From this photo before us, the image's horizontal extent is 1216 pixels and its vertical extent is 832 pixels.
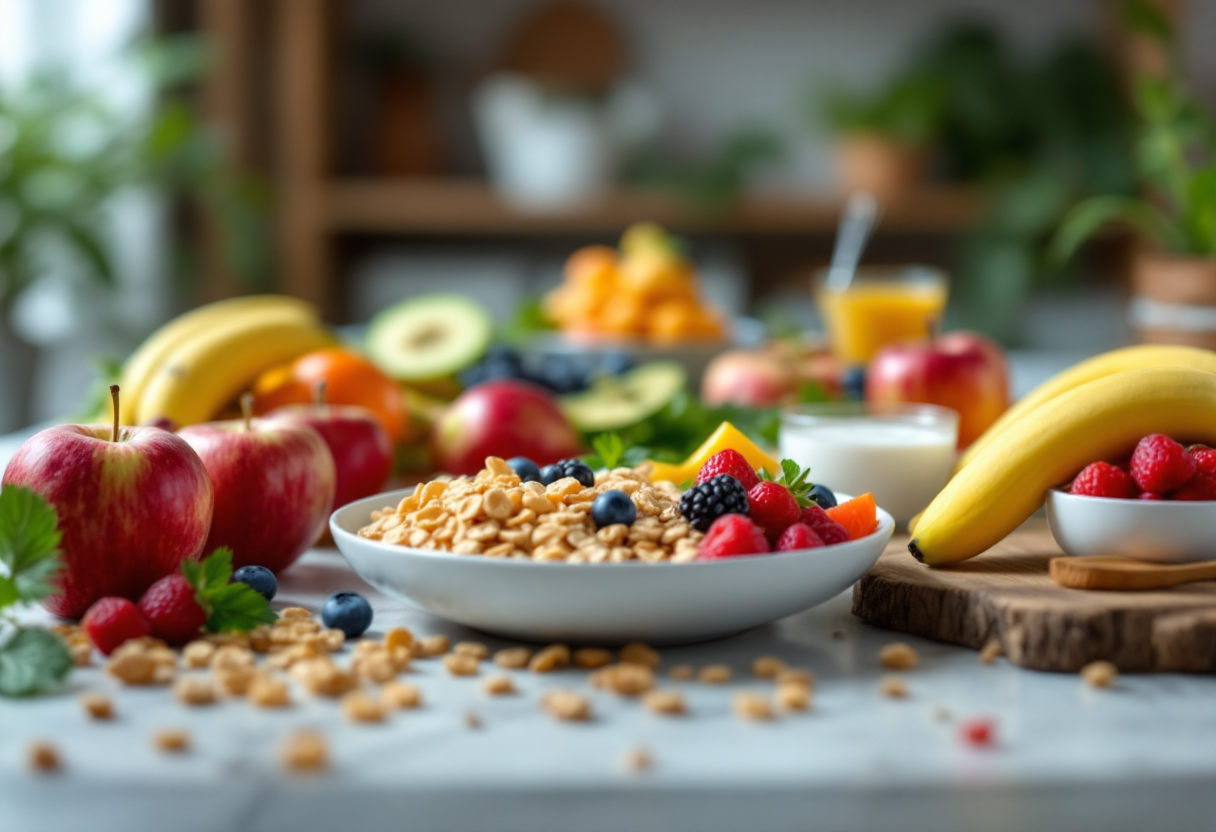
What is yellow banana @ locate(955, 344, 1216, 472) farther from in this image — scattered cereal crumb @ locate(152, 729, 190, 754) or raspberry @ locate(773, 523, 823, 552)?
scattered cereal crumb @ locate(152, 729, 190, 754)

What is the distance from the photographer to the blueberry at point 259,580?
1.02 m

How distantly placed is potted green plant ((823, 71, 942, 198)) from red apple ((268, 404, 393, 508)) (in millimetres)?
3330

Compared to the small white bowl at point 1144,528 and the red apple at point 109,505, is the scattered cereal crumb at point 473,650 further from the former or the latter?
the small white bowl at point 1144,528

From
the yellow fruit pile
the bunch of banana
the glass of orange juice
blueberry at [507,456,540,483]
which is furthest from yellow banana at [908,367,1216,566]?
the yellow fruit pile

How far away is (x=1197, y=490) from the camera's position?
3.17ft

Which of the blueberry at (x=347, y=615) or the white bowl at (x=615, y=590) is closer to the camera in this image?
the white bowl at (x=615, y=590)

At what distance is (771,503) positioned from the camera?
934 millimetres

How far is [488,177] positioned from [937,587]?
416cm

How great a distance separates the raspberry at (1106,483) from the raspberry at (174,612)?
2.27 feet

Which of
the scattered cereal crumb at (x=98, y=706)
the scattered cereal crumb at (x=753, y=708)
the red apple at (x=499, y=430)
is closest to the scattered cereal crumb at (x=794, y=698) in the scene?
the scattered cereal crumb at (x=753, y=708)

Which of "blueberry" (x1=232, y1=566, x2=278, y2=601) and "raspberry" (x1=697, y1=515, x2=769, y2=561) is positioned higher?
"raspberry" (x1=697, y1=515, x2=769, y2=561)

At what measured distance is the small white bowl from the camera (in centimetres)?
95

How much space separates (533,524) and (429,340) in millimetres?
1127

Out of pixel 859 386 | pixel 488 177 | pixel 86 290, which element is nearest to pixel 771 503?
pixel 859 386
